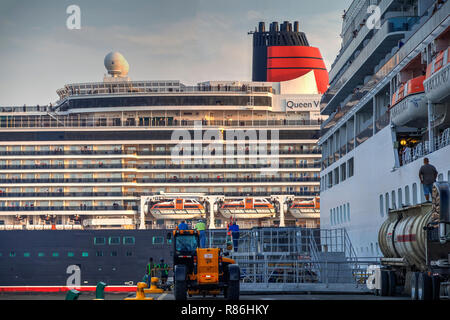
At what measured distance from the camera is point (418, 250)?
17562mm

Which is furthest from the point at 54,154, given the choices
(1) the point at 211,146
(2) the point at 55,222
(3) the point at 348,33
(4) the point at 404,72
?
(4) the point at 404,72

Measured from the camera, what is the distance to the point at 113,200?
7156cm

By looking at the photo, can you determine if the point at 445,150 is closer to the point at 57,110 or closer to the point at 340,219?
the point at 340,219

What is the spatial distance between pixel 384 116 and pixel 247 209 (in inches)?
1551

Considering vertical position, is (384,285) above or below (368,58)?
below

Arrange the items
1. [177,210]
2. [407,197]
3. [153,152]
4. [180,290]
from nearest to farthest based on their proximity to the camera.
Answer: [180,290], [407,197], [177,210], [153,152]

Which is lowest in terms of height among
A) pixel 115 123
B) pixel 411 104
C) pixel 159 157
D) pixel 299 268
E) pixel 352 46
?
pixel 299 268

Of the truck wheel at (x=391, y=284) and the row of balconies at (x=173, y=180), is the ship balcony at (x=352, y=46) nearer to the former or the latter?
the truck wheel at (x=391, y=284)

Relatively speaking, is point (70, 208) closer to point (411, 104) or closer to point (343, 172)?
point (343, 172)

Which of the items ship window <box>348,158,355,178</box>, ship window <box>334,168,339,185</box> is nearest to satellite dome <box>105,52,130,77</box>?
ship window <box>334,168,339,185</box>

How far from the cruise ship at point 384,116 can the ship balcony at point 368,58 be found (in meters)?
0.04

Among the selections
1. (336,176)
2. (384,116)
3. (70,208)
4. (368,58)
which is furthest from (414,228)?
(70,208)

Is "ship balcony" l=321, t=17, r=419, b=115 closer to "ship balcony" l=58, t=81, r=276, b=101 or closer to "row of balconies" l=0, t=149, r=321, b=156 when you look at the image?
"row of balconies" l=0, t=149, r=321, b=156
